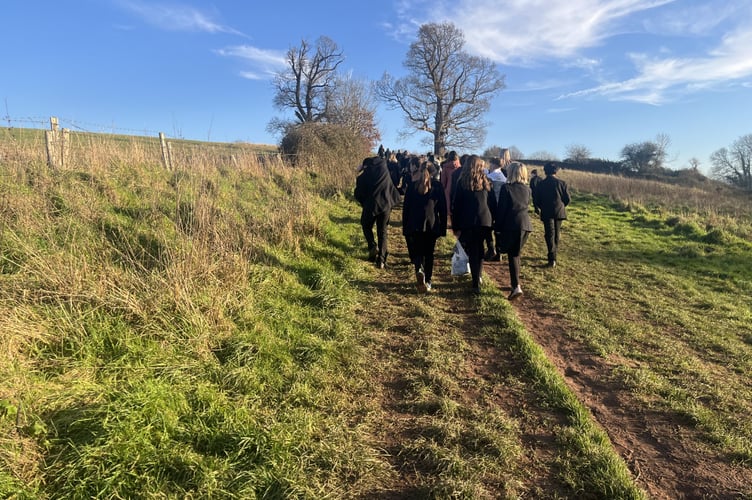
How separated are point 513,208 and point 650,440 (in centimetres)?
356

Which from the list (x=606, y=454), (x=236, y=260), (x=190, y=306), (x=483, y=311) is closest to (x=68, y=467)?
(x=190, y=306)

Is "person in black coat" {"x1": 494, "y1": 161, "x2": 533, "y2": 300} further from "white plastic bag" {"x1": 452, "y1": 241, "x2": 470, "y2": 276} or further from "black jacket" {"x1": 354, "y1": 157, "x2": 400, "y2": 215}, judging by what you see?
"black jacket" {"x1": 354, "y1": 157, "x2": 400, "y2": 215}

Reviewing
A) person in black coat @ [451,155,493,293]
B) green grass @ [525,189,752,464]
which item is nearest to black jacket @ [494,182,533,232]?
person in black coat @ [451,155,493,293]

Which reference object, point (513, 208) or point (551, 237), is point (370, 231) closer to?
point (513, 208)

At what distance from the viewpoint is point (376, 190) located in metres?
7.19

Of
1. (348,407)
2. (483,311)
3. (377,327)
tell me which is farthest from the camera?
(483,311)

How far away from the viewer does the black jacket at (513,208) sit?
18.9 ft

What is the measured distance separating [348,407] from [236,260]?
264 centimetres

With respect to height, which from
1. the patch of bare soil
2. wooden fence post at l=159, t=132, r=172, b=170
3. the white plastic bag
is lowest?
the patch of bare soil

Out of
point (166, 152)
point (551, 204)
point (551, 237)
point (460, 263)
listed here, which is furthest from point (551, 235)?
point (166, 152)

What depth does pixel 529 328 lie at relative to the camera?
4926 millimetres

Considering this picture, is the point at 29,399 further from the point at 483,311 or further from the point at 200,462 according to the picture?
the point at 483,311

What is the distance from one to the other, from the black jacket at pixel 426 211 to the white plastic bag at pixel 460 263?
1.87 ft

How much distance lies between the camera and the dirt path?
2482 mm
